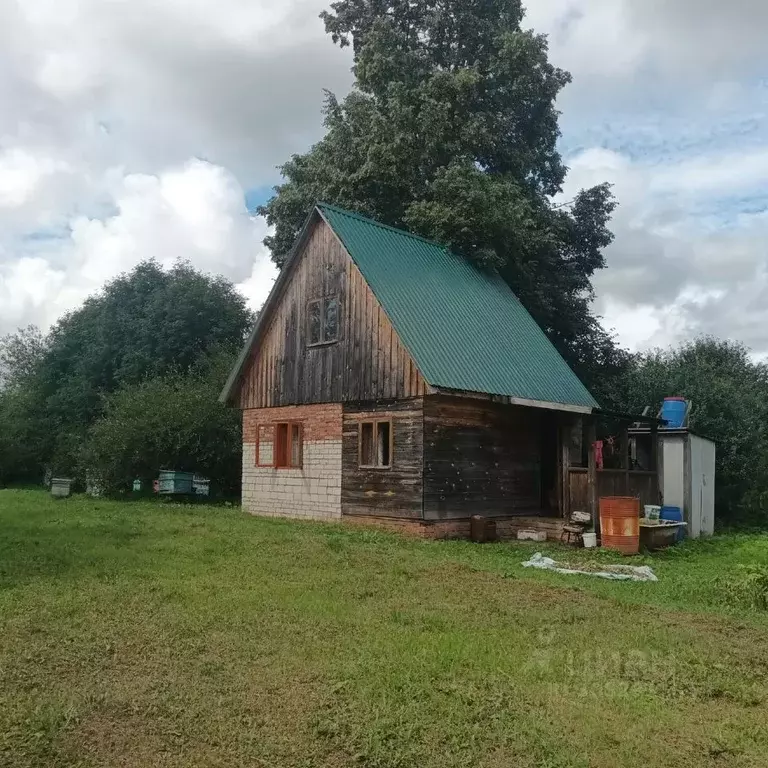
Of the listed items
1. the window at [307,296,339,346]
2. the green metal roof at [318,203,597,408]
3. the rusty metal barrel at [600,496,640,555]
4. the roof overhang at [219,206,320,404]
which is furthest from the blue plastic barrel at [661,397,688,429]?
the roof overhang at [219,206,320,404]

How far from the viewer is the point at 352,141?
2522 centimetres

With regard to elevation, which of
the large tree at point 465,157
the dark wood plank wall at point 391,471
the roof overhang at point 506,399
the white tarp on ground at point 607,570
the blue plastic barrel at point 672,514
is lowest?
the white tarp on ground at point 607,570

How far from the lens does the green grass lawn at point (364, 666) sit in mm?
4844

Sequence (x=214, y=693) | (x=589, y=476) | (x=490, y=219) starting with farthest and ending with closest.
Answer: (x=490, y=219) < (x=589, y=476) < (x=214, y=693)

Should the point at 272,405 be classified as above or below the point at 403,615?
above

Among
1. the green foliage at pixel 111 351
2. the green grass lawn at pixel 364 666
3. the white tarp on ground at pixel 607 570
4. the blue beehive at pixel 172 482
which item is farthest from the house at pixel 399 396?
the green foliage at pixel 111 351

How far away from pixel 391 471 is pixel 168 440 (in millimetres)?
11270

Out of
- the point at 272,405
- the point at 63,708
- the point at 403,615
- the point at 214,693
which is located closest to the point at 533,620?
the point at 403,615

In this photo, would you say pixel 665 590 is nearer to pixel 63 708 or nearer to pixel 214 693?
pixel 214 693

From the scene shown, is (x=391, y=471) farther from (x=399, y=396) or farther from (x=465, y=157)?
(x=465, y=157)

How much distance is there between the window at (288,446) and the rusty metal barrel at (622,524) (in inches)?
307

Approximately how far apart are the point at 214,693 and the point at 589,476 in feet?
39.5

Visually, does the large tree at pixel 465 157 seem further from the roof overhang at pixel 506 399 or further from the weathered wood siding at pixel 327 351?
the roof overhang at pixel 506 399

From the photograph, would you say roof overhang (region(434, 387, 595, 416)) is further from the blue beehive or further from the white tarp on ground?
the blue beehive
